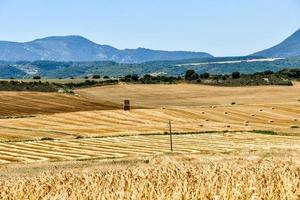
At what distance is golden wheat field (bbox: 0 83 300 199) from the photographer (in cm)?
945

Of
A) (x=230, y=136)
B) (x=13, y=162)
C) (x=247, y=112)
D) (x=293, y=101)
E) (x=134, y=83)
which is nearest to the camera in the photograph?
(x=13, y=162)

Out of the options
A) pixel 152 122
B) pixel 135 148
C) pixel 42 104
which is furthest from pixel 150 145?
pixel 42 104

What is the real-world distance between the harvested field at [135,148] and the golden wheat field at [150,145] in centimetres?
10

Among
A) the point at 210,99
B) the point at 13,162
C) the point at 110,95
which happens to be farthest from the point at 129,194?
the point at 110,95

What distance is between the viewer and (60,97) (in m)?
145

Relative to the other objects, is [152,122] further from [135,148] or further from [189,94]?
[189,94]

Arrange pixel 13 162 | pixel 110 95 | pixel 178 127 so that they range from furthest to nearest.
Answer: pixel 110 95
pixel 178 127
pixel 13 162

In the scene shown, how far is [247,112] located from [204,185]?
4104 inches

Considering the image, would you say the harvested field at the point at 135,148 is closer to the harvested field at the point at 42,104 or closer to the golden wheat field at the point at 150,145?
the golden wheat field at the point at 150,145

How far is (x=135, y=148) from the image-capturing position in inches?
2392

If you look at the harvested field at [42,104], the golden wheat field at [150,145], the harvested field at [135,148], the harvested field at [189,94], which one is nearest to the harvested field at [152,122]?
the golden wheat field at [150,145]

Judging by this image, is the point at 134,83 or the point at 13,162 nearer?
the point at 13,162

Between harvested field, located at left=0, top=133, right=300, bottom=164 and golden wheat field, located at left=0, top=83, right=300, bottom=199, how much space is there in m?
0.10

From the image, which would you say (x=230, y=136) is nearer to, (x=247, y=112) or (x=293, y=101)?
(x=247, y=112)
